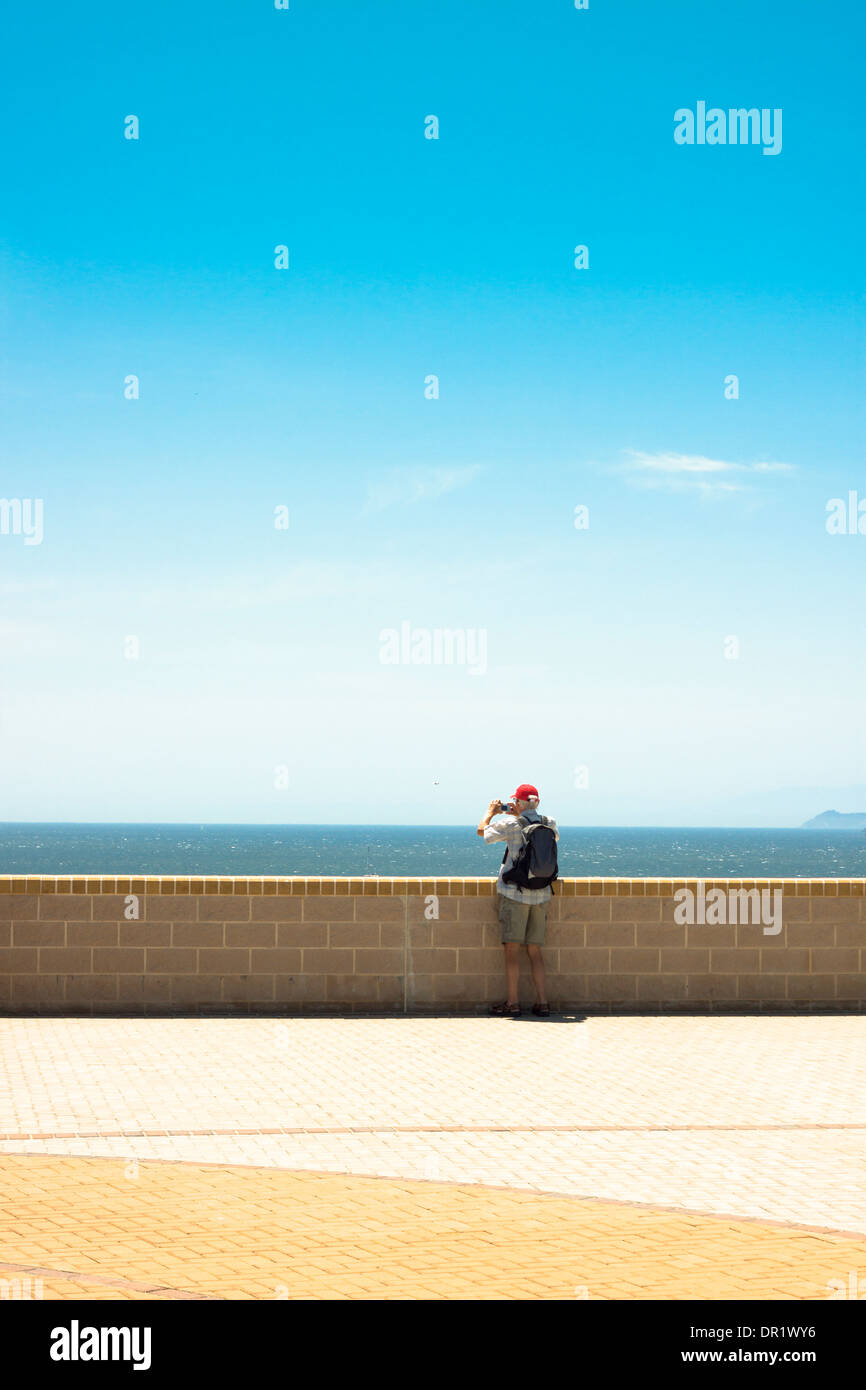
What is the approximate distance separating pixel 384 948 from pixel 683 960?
2462 mm

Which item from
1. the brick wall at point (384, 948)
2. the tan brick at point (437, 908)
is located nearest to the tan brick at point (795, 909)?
the brick wall at point (384, 948)

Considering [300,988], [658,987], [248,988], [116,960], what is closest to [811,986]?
[658,987]

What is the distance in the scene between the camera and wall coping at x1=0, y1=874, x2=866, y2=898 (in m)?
12.2

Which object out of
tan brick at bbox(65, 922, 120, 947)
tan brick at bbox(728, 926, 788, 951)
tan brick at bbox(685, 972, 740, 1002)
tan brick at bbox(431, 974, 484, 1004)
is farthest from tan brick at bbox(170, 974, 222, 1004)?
tan brick at bbox(728, 926, 788, 951)

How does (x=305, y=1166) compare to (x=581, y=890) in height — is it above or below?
below

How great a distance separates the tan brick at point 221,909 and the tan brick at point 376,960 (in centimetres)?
96

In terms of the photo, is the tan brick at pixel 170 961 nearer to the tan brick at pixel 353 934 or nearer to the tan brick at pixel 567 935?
the tan brick at pixel 353 934

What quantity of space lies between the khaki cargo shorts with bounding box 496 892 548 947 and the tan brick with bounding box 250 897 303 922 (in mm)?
1666

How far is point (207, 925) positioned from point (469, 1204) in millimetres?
6133

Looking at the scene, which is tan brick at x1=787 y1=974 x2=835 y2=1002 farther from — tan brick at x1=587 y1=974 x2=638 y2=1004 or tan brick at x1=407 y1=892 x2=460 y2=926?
tan brick at x1=407 y1=892 x2=460 y2=926

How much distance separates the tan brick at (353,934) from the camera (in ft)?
40.5
